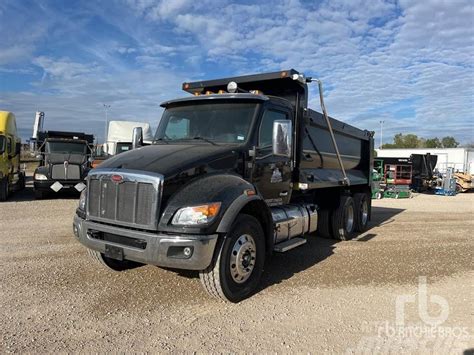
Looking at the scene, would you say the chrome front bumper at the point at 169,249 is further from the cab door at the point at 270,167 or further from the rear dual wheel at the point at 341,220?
the rear dual wheel at the point at 341,220

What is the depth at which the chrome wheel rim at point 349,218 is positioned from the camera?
29.1 feet

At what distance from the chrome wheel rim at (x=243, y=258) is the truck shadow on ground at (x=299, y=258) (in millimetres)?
457

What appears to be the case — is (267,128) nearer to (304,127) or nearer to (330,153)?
(304,127)

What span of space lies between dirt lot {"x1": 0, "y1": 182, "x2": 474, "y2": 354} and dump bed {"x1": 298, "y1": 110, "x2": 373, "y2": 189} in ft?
4.79

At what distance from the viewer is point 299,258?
22.3 feet

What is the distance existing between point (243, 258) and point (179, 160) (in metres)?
1.38

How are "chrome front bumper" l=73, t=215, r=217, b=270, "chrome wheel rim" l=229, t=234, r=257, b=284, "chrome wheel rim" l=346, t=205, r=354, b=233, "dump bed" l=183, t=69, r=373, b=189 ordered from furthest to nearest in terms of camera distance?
"chrome wheel rim" l=346, t=205, r=354, b=233 → "dump bed" l=183, t=69, r=373, b=189 → "chrome wheel rim" l=229, t=234, r=257, b=284 → "chrome front bumper" l=73, t=215, r=217, b=270

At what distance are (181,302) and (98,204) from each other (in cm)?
149

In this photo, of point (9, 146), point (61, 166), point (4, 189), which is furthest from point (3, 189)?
point (61, 166)

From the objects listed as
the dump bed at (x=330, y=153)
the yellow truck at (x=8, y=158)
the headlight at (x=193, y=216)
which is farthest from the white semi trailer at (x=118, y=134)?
the headlight at (x=193, y=216)

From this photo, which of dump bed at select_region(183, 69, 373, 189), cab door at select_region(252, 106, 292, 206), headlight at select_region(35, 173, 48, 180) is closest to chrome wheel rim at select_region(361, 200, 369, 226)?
dump bed at select_region(183, 69, 373, 189)

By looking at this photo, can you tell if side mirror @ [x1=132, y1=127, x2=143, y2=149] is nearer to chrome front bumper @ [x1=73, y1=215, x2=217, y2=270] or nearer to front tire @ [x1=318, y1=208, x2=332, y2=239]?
chrome front bumper @ [x1=73, y1=215, x2=217, y2=270]

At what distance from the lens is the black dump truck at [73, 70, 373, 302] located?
423 cm

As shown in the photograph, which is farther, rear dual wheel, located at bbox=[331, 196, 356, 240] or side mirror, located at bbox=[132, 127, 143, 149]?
rear dual wheel, located at bbox=[331, 196, 356, 240]
